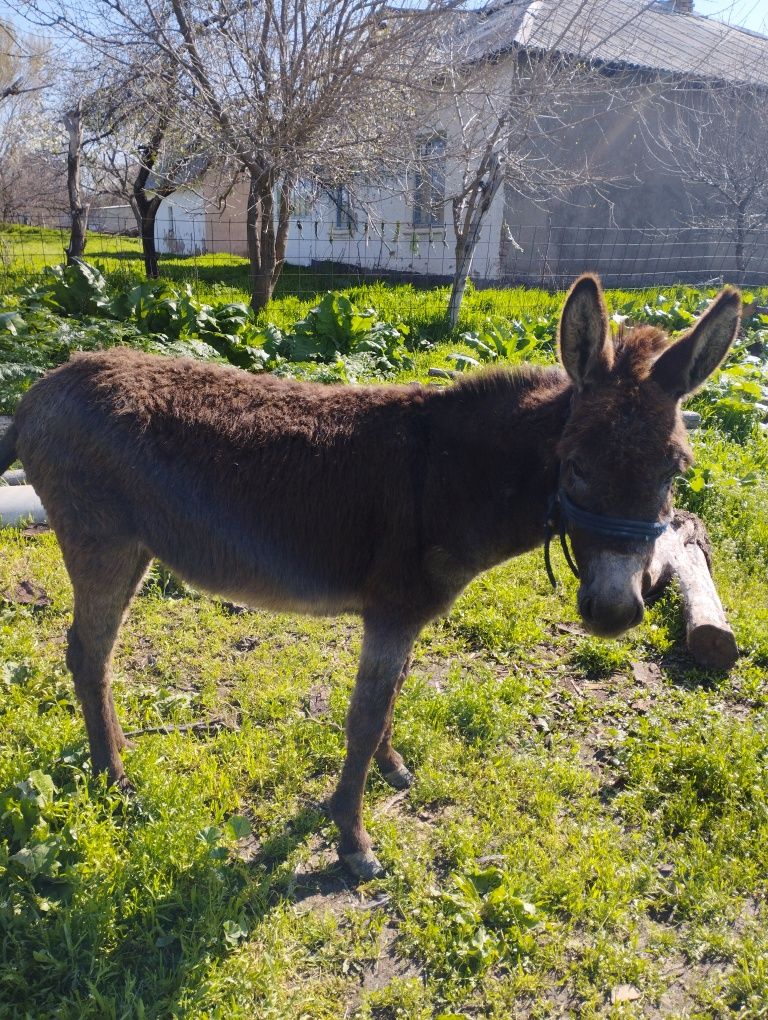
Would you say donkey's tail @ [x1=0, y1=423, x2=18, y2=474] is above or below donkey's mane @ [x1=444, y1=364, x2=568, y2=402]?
below

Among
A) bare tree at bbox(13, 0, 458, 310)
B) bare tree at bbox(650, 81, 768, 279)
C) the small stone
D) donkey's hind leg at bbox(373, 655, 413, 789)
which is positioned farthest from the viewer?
bare tree at bbox(650, 81, 768, 279)

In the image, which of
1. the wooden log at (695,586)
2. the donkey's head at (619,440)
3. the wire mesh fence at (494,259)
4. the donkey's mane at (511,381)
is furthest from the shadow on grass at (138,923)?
the wire mesh fence at (494,259)

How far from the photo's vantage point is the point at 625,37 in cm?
988

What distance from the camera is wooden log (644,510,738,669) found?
12.8 ft

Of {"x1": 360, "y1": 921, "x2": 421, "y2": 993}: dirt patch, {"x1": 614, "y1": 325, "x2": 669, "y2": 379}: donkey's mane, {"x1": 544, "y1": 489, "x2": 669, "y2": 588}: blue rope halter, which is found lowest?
{"x1": 360, "y1": 921, "x2": 421, "y2": 993}: dirt patch

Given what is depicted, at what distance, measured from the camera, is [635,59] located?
54.2 ft

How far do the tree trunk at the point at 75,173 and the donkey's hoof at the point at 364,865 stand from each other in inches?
453

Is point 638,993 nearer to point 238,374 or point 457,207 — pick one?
point 238,374

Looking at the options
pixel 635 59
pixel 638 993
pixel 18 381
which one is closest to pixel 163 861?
pixel 638 993

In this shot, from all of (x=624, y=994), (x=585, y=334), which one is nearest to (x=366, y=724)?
(x=624, y=994)

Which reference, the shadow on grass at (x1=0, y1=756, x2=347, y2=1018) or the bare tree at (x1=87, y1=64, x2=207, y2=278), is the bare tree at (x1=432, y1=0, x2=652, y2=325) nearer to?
the bare tree at (x1=87, y1=64, x2=207, y2=278)

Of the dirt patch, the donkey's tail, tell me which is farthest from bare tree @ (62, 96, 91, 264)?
the dirt patch

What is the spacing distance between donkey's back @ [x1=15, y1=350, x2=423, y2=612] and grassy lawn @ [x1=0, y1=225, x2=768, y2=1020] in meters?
0.92

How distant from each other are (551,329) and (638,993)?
7.73 m
